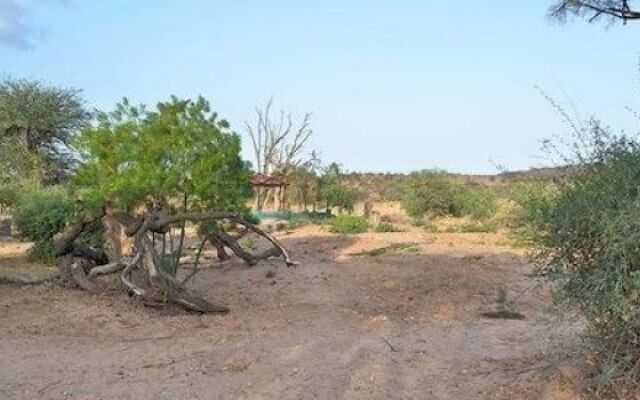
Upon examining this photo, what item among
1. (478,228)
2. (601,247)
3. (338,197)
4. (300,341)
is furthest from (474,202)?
(601,247)

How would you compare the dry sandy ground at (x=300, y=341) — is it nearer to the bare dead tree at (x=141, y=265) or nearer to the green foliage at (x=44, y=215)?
the bare dead tree at (x=141, y=265)

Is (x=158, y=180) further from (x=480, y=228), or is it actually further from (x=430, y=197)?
(x=430, y=197)

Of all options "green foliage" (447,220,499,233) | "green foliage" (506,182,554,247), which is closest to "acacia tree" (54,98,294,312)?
"green foliage" (506,182,554,247)

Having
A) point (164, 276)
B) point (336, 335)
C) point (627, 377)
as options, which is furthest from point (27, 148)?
point (627, 377)

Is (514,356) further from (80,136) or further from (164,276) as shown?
(80,136)

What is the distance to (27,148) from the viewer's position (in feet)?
101

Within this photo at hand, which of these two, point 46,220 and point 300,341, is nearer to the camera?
point 300,341

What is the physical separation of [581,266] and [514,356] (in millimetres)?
2106

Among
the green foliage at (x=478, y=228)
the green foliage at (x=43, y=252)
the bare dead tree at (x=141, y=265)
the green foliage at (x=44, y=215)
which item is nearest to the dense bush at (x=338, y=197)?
the green foliage at (x=478, y=228)

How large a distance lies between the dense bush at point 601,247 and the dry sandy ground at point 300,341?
53 cm

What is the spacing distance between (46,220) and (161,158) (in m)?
7.47

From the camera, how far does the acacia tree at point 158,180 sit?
10773 millimetres

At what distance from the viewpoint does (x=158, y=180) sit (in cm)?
1091

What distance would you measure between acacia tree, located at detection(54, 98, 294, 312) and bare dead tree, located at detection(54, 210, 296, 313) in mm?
14
